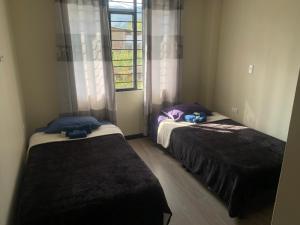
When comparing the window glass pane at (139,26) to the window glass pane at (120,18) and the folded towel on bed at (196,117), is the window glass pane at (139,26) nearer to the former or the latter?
the window glass pane at (120,18)

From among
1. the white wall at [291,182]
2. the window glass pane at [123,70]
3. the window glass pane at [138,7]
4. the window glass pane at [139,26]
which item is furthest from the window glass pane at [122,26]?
the white wall at [291,182]

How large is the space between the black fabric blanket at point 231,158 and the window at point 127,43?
120cm

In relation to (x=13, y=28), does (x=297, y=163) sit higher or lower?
lower

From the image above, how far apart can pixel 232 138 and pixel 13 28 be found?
3.07 meters

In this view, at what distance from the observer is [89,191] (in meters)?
1.70

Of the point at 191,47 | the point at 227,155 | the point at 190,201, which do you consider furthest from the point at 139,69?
the point at 190,201

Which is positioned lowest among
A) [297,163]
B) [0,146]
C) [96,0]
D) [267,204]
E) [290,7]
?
[267,204]

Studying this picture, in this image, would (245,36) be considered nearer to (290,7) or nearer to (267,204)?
(290,7)

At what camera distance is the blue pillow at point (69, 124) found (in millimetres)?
2803

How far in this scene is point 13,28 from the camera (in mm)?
2789

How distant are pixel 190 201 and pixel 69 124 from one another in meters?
1.72

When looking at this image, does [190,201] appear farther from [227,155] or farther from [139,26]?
[139,26]

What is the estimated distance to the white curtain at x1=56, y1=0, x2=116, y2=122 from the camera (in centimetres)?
295

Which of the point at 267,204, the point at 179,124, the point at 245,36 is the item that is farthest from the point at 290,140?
the point at 245,36
